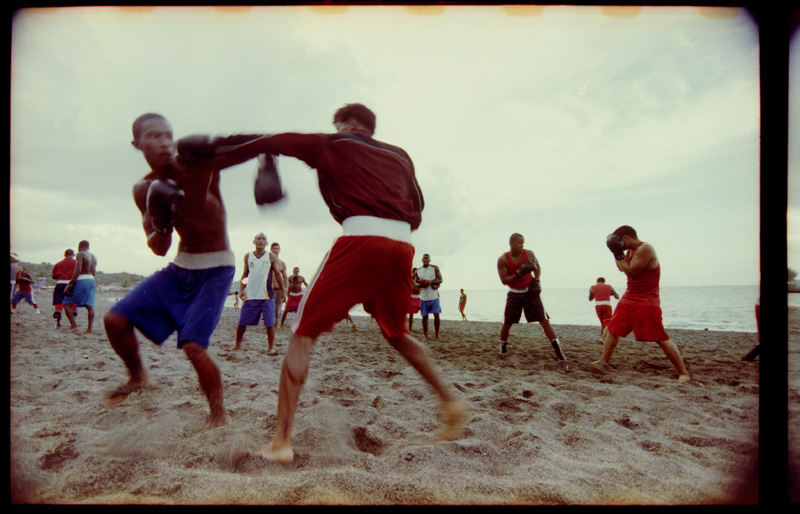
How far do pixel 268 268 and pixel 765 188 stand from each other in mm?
4298

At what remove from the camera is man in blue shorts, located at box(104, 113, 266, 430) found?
2090mm

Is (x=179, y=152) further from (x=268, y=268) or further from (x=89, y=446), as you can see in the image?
(x=268, y=268)

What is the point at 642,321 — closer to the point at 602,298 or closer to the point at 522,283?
the point at 522,283

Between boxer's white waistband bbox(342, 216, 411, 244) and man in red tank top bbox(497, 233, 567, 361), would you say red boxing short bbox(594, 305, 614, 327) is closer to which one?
man in red tank top bbox(497, 233, 567, 361)

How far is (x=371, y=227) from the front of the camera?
6.31ft

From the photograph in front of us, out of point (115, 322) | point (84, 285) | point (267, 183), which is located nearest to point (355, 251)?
point (267, 183)

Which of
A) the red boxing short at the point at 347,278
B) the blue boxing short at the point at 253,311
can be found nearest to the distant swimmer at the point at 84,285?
the blue boxing short at the point at 253,311

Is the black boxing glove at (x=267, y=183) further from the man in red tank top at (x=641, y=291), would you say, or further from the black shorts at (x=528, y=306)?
A: the black shorts at (x=528, y=306)

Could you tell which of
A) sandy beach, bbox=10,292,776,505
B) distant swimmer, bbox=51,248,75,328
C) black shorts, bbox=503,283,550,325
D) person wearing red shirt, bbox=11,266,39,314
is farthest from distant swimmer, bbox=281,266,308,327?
person wearing red shirt, bbox=11,266,39,314

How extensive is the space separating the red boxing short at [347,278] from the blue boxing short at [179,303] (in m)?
0.52

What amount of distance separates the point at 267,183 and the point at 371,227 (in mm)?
631

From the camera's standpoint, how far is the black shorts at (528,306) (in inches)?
179

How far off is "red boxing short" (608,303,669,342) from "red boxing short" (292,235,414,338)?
2.76 meters

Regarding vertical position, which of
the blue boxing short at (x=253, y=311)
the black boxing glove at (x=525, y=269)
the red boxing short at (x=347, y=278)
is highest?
the black boxing glove at (x=525, y=269)
